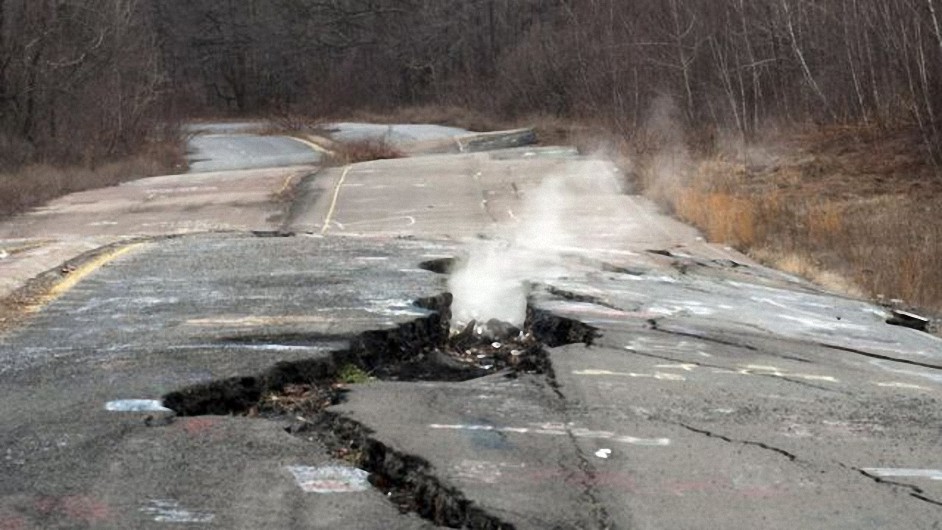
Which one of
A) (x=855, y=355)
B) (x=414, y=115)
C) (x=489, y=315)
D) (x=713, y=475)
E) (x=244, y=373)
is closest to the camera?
(x=713, y=475)

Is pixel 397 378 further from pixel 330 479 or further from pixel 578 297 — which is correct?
pixel 578 297

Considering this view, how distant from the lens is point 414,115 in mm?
68875

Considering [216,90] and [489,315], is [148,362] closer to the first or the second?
[489,315]

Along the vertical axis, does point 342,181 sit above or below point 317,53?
below

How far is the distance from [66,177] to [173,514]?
26964 mm

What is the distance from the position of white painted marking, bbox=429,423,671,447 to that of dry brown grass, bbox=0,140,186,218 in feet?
65.5

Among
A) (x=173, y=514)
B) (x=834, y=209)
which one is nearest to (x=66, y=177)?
(x=834, y=209)

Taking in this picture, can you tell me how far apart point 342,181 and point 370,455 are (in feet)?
80.7

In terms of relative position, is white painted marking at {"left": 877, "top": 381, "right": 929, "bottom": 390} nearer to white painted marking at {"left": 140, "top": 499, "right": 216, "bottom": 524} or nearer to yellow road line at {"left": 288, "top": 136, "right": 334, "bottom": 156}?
white painted marking at {"left": 140, "top": 499, "right": 216, "bottom": 524}

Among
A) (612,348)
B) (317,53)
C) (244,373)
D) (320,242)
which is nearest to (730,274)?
(320,242)

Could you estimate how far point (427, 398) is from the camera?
622 centimetres

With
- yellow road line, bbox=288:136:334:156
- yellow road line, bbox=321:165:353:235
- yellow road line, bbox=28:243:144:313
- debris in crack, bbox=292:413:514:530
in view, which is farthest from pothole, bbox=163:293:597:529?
yellow road line, bbox=288:136:334:156

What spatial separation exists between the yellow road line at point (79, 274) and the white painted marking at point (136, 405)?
9.97 feet

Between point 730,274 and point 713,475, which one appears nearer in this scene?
point 713,475
